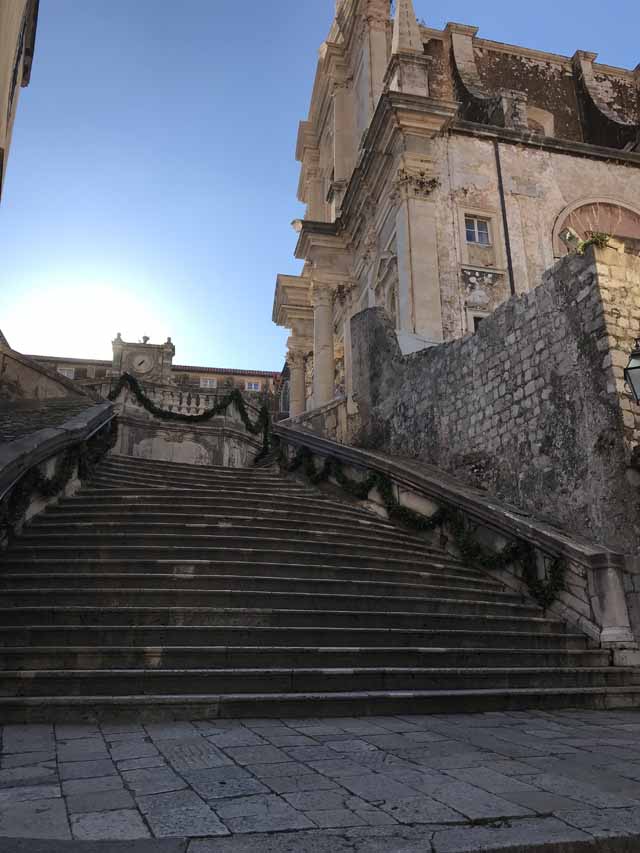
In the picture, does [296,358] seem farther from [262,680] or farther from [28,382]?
[262,680]

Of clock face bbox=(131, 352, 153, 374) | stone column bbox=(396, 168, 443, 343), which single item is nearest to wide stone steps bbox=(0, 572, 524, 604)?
stone column bbox=(396, 168, 443, 343)

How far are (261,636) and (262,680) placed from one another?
0.69 m

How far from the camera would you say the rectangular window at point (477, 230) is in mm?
20548

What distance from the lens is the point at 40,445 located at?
852 cm

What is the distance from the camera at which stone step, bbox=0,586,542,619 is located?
6.13m

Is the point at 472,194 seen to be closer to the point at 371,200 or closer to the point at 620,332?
the point at 371,200

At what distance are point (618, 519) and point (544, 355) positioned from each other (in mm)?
2753

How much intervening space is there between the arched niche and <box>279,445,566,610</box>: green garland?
13.6m

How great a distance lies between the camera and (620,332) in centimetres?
856

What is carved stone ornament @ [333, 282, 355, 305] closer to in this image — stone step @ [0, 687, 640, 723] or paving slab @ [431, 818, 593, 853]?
stone step @ [0, 687, 640, 723]

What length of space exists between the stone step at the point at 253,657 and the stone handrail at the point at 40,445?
7.89ft

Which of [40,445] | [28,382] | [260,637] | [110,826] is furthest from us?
[28,382]

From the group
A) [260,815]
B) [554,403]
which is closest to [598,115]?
[554,403]

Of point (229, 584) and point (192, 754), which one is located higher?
point (229, 584)
